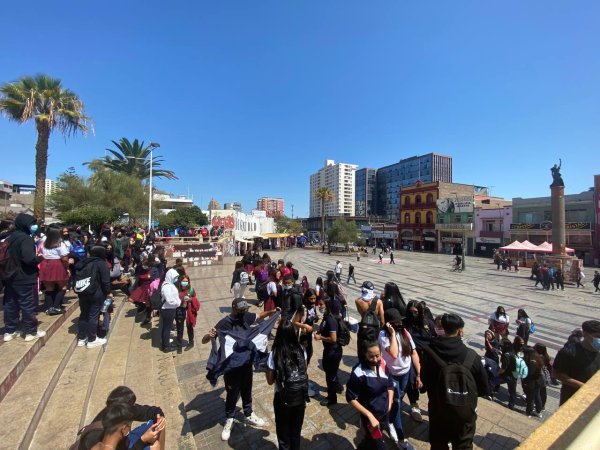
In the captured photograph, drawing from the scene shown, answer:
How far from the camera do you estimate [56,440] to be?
8.84 feet

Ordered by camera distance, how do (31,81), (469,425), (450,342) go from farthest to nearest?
(31,81)
(450,342)
(469,425)

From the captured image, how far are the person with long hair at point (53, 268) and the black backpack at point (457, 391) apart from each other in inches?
263

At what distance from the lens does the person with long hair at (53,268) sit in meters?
5.23

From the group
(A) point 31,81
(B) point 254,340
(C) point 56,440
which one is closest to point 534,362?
(B) point 254,340

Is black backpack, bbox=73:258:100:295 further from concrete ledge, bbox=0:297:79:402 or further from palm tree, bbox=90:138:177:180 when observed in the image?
palm tree, bbox=90:138:177:180

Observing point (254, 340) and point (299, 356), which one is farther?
point (254, 340)

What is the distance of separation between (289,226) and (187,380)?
80.7 metres

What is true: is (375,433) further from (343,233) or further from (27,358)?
(343,233)

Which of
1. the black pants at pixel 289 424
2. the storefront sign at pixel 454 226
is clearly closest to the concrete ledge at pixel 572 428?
the black pants at pixel 289 424

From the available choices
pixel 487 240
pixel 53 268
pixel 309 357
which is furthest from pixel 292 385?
pixel 487 240

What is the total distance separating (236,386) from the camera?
3.35 m

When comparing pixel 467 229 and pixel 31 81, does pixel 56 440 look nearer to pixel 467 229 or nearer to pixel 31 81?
pixel 31 81

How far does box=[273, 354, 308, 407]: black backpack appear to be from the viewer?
2.74 m

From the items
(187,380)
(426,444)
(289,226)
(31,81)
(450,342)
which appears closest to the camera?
(450,342)
